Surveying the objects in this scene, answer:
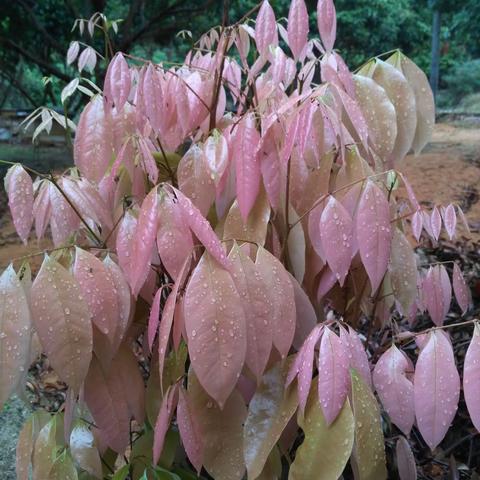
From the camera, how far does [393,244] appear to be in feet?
2.56

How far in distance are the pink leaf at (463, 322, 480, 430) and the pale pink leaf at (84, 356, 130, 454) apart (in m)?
0.43

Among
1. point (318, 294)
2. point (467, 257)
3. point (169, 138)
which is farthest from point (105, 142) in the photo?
point (467, 257)

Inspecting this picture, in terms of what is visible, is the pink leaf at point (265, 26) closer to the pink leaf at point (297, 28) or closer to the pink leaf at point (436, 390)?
the pink leaf at point (297, 28)

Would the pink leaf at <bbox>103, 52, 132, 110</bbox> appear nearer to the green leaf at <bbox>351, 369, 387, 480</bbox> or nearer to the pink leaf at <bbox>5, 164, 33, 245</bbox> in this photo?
the pink leaf at <bbox>5, 164, 33, 245</bbox>

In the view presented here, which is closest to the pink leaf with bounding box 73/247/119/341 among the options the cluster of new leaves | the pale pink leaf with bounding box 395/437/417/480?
the cluster of new leaves

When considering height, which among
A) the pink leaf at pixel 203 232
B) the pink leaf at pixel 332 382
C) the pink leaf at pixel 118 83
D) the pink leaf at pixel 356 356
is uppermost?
the pink leaf at pixel 118 83

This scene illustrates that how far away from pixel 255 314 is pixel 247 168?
186 mm

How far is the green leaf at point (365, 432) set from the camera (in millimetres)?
611

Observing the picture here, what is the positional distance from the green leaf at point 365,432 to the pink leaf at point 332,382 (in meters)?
0.04

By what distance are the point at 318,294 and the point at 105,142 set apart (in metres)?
0.40

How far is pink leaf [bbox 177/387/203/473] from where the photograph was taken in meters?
0.66

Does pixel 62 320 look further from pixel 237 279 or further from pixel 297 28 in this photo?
pixel 297 28

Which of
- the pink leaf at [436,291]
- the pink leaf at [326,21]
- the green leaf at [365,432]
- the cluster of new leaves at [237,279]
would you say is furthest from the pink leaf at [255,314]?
the pink leaf at [436,291]

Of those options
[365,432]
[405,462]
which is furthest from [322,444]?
[405,462]
